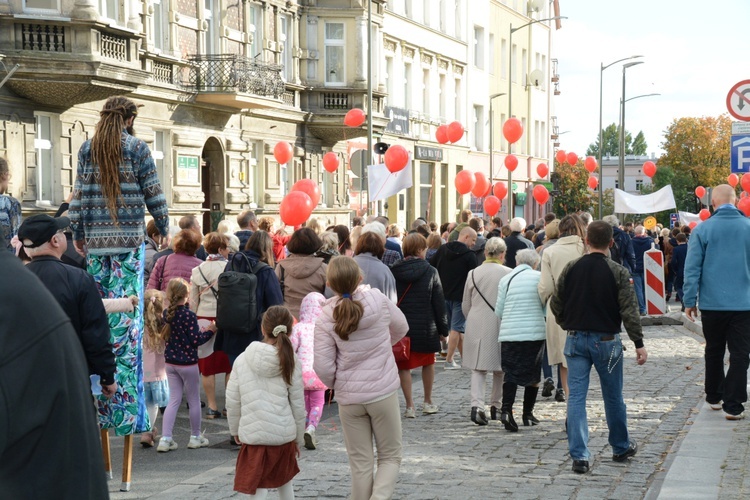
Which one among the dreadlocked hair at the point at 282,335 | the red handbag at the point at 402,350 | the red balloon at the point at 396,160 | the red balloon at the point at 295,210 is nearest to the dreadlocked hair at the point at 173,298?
the red handbag at the point at 402,350

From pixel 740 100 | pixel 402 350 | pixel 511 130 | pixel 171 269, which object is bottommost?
pixel 402 350

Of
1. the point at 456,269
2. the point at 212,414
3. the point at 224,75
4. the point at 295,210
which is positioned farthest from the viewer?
the point at 224,75

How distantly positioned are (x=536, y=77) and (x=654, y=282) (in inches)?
1575

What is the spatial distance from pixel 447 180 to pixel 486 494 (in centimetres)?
4199

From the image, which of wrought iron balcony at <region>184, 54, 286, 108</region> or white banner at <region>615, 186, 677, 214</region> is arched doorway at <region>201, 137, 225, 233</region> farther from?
white banner at <region>615, 186, 677, 214</region>

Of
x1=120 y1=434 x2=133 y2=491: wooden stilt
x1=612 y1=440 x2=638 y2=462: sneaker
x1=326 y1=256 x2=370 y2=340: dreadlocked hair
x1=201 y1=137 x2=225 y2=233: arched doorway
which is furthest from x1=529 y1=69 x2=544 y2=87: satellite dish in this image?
x1=326 y1=256 x2=370 y2=340: dreadlocked hair

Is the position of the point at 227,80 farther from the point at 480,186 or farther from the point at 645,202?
the point at 645,202

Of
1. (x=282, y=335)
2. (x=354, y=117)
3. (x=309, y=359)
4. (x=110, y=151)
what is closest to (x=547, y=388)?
(x=309, y=359)

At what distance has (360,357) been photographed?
22.5 ft

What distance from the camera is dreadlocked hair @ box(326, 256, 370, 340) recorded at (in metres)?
6.82

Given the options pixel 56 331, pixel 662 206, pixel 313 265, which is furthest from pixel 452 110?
pixel 56 331

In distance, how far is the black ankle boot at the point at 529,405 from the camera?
34.5 ft

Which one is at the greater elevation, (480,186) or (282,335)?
(480,186)

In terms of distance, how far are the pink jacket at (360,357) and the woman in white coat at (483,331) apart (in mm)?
3853
